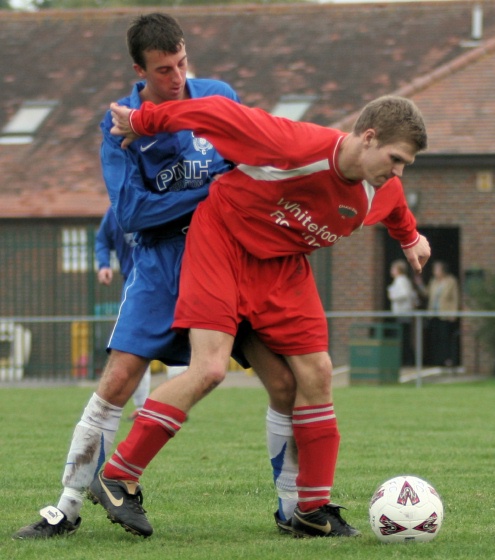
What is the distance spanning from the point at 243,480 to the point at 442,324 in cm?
1376

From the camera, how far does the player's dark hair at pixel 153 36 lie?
5.53 metres

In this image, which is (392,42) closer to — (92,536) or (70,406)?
(70,406)

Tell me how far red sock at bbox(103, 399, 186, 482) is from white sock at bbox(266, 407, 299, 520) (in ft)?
1.81

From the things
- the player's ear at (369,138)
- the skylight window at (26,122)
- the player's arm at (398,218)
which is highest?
the skylight window at (26,122)

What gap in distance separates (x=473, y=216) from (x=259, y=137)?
19.1m

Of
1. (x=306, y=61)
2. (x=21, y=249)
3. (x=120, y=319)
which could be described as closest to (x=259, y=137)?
(x=120, y=319)

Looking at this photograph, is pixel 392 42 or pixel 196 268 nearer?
pixel 196 268

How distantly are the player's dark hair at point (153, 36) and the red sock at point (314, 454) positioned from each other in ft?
5.55

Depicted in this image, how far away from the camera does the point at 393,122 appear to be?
518cm

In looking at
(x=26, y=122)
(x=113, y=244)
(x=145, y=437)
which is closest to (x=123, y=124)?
(x=145, y=437)

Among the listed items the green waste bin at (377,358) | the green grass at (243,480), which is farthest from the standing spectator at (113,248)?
the green waste bin at (377,358)

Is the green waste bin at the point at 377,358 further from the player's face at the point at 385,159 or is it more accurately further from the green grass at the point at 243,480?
the player's face at the point at 385,159

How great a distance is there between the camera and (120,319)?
5656mm

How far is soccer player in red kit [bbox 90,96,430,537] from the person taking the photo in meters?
5.30
